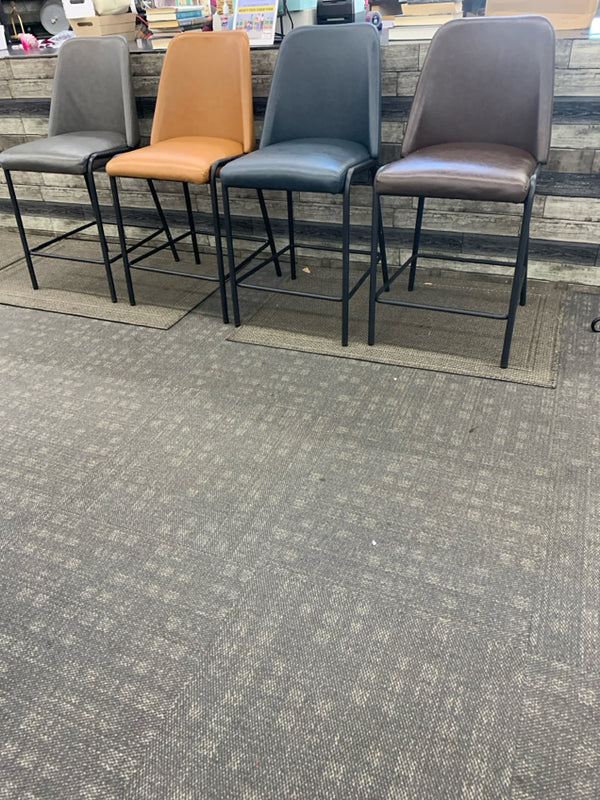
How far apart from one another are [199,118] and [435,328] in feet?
4.18

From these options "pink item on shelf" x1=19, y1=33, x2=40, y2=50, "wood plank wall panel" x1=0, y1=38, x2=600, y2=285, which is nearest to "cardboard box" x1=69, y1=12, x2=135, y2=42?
"wood plank wall panel" x1=0, y1=38, x2=600, y2=285

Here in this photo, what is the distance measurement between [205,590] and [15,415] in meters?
0.99

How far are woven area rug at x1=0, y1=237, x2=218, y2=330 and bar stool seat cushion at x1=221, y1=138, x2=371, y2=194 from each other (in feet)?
2.24

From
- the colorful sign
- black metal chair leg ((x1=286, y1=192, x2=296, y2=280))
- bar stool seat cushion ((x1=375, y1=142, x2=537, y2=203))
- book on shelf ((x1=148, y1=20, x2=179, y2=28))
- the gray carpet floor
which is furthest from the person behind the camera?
book on shelf ((x1=148, y1=20, x2=179, y2=28))

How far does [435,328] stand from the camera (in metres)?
2.29

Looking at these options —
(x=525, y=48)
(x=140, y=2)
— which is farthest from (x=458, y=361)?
(x=140, y=2)

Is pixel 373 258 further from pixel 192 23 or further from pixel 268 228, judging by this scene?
pixel 192 23

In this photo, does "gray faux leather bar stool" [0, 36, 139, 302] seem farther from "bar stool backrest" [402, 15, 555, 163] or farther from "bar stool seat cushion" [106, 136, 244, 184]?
"bar stool backrest" [402, 15, 555, 163]

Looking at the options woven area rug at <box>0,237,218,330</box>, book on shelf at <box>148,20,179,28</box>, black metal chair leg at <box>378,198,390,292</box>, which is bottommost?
woven area rug at <box>0,237,218,330</box>

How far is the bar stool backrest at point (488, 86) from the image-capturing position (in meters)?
1.94

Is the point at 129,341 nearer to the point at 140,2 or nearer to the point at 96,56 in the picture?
the point at 96,56

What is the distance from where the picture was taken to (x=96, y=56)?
2.54 metres

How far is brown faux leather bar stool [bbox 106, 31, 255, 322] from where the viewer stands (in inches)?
86.1

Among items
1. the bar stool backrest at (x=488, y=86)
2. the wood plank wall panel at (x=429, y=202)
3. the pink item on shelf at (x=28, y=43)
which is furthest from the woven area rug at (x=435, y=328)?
the pink item on shelf at (x=28, y=43)
